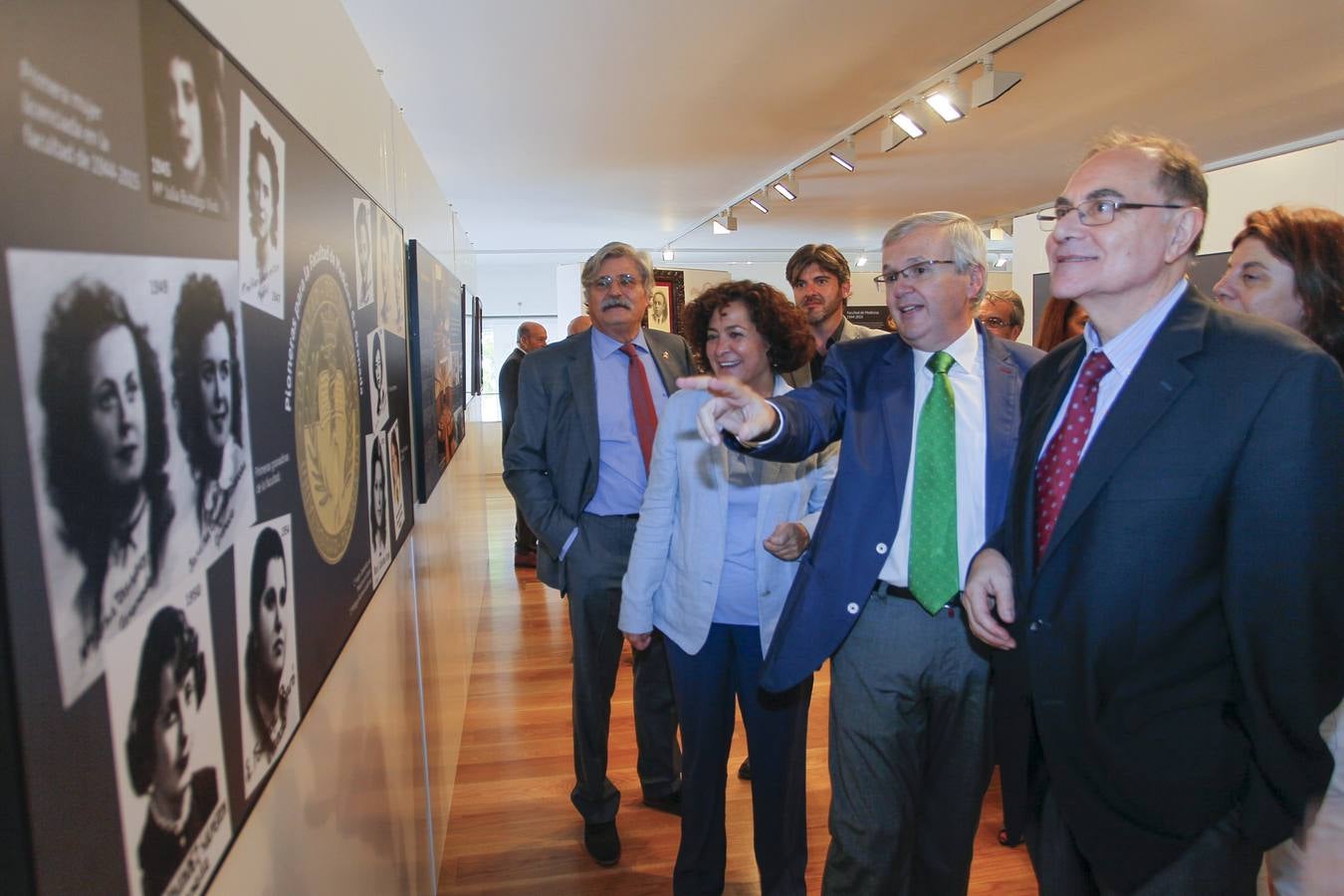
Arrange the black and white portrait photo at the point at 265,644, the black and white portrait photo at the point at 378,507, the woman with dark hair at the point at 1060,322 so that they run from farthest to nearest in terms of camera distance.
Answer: the woman with dark hair at the point at 1060,322, the black and white portrait photo at the point at 378,507, the black and white portrait photo at the point at 265,644

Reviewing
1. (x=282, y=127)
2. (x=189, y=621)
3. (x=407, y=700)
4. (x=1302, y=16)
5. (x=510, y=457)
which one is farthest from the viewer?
(x=1302, y=16)

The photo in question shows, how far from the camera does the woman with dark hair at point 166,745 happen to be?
631 millimetres

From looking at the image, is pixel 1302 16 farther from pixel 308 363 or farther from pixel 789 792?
pixel 308 363

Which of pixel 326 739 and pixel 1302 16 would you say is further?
pixel 1302 16

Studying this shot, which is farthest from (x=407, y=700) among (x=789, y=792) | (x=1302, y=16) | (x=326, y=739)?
(x=1302, y=16)

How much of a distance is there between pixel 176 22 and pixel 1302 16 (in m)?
5.93

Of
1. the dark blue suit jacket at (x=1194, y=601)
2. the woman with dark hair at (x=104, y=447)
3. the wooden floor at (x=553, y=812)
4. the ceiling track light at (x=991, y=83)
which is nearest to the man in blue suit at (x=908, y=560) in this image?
the dark blue suit jacket at (x=1194, y=601)

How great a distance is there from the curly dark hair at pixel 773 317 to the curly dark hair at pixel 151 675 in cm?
173

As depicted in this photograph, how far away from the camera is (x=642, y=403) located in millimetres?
2812

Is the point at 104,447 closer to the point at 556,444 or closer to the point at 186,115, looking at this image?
the point at 186,115

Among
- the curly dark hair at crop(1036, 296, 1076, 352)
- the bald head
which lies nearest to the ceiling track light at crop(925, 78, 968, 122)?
the curly dark hair at crop(1036, 296, 1076, 352)

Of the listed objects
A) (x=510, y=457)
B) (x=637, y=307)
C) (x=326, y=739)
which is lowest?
(x=326, y=739)

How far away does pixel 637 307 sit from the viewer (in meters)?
2.82

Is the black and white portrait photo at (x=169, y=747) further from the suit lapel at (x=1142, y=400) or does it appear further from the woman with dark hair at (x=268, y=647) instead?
the suit lapel at (x=1142, y=400)
